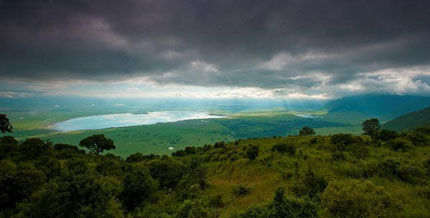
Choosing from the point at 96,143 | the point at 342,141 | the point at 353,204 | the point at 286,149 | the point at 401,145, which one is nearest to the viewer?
the point at 353,204

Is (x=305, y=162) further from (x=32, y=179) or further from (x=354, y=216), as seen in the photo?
(x=32, y=179)

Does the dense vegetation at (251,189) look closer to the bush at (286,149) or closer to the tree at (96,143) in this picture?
the bush at (286,149)

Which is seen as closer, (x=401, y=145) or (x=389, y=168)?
(x=389, y=168)

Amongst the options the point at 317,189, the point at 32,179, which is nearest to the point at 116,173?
the point at 32,179

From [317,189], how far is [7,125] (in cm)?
4883

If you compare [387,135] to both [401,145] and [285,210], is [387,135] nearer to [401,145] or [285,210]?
[401,145]

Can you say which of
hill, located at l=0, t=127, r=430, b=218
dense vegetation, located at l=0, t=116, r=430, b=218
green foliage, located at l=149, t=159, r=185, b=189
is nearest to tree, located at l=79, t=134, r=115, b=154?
hill, located at l=0, t=127, r=430, b=218

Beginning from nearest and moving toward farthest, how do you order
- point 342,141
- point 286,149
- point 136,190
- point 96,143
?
point 136,190 → point 342,141 → point 286,149 → point 96,143

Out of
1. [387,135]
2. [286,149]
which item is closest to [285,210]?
[286,149]

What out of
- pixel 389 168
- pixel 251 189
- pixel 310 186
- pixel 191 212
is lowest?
pixel 251 189

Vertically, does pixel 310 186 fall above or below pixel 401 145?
above

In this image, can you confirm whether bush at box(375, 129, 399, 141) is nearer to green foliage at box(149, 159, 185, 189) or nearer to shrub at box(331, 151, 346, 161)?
shrub at box(331, 151, 346, 161)

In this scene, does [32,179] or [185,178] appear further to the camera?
[185,178]

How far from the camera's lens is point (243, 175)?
1847 centimetres
